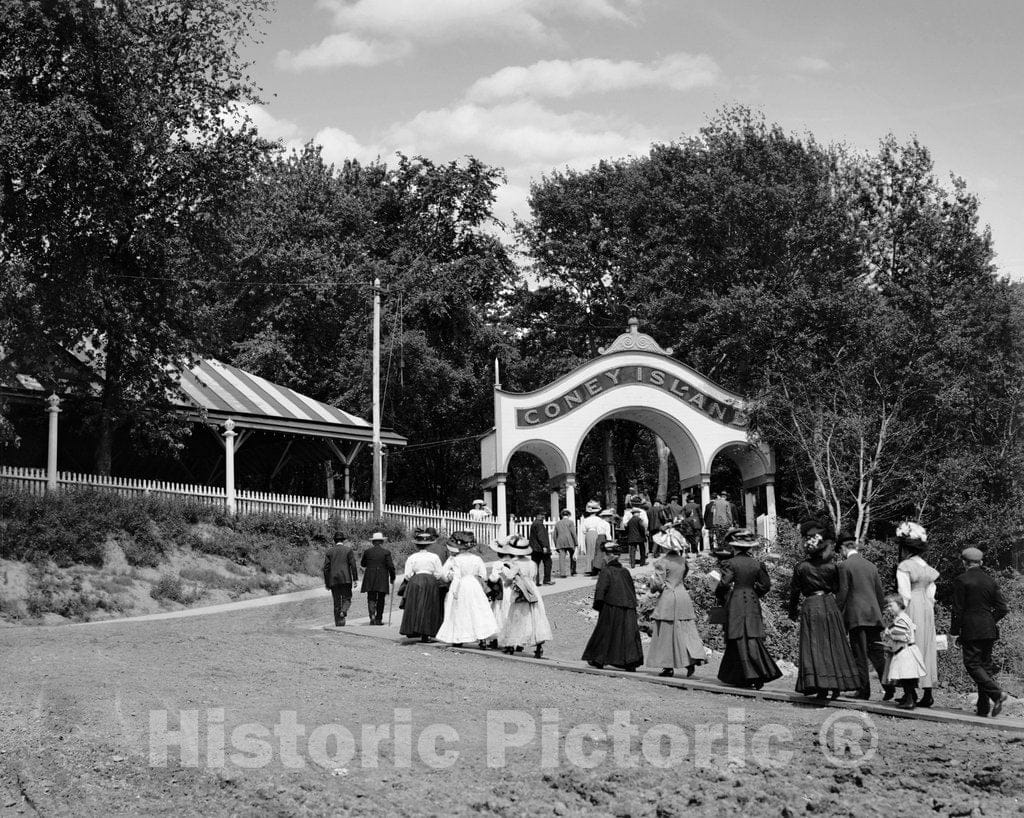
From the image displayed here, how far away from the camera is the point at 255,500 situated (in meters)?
32.5

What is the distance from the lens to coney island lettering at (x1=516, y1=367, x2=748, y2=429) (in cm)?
3525

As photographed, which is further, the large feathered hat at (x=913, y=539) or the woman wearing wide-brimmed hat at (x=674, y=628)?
the woman wearing wide-brimmed hat at (x=674, y=628)

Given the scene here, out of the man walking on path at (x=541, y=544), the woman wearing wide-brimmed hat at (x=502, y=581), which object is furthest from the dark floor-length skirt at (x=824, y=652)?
the man walking on path at (x=541, y=544)

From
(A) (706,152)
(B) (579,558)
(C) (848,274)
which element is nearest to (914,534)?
(B) (579,558)

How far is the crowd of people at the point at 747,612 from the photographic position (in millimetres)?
Result: 13688

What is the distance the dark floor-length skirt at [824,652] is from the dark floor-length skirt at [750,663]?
0.71m

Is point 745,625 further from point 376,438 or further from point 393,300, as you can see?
point 393,300

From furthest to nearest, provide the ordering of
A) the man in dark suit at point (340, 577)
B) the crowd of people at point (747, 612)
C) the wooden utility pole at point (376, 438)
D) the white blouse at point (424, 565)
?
1. the wooden utility pole at point (376, 438)
2. the man in dark suit at point (340, 577)
3. the white blouse at point (424, 565)
4. the crowd of people at point (747, 612)

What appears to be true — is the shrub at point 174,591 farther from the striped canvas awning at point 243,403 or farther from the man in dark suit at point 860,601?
the man in dark suit at point 860,601

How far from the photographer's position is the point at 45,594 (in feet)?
80.6

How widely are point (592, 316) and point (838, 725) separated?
39536mm

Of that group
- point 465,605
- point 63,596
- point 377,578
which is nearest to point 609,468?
point 63,596

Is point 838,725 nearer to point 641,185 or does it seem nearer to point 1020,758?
point 1020,758

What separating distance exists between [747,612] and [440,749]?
5105 millimetres
